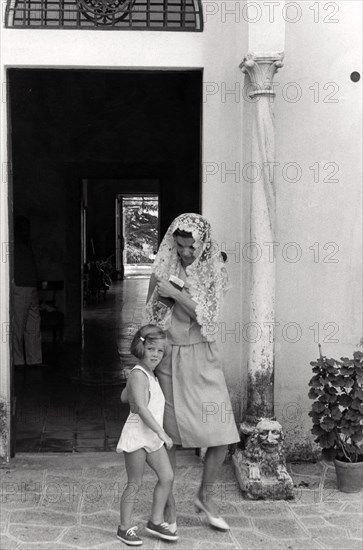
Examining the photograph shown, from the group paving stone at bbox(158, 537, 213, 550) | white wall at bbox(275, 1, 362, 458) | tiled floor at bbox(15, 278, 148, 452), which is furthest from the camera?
tiled floor at bbox(15, 278, 148, 452)

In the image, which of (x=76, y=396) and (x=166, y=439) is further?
(x=76, y=396)

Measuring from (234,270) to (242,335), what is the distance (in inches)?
18.3

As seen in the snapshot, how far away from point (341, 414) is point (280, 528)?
0.94 metres

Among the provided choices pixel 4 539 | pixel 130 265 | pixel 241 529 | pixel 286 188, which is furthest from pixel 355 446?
pixel 130 265

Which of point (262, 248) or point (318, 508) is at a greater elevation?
point (262, 248)

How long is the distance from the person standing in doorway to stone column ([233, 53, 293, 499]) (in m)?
4.14

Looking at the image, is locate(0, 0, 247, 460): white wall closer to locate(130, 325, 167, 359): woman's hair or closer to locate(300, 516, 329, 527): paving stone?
locate(300, 516, 329, 527): paving stone

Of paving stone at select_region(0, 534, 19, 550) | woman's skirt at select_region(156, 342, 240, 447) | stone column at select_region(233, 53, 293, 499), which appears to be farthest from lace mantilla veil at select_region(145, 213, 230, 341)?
paving stone at select_region(0, 534, 19, 550)

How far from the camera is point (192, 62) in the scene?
18.4 feet

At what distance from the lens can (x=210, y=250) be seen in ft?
14.7

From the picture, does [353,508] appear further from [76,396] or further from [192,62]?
[76,396]

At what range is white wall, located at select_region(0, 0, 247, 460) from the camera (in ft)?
18.2

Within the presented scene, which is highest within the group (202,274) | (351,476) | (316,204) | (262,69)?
(262,69)

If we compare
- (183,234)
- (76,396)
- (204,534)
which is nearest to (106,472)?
(204,534)
